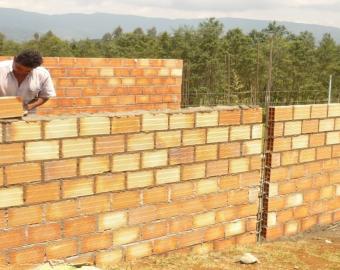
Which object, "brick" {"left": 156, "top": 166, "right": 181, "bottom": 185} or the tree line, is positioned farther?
the tree line

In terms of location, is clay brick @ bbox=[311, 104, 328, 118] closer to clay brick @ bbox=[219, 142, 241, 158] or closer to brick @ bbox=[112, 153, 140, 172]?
clay brick @ bbox=[219, 142, 241, 158]

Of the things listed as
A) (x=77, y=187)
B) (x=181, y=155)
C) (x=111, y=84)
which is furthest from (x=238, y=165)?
(x=111, y=84)

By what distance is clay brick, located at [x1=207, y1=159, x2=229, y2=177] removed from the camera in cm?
397

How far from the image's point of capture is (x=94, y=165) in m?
3.35

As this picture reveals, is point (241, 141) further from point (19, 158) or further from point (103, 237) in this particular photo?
point (19, 158)

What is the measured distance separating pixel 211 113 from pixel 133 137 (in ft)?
2.47

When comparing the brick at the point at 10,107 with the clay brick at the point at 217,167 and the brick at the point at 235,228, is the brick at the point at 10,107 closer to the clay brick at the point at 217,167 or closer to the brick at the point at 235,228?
the clay brick at the point at 217,167

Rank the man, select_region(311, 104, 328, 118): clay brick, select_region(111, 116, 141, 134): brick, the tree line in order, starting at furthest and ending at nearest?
the tree line → select_region(311, 104, 328, 118): clay brick → the man → select_region(111, 116, 141, 134): brick

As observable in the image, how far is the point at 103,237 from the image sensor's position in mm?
3502

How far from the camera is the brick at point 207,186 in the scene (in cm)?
394

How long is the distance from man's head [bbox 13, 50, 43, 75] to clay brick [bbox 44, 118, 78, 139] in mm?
1089

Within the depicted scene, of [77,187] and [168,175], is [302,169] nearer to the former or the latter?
[168,175]

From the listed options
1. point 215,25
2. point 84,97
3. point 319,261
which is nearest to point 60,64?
point 84,97

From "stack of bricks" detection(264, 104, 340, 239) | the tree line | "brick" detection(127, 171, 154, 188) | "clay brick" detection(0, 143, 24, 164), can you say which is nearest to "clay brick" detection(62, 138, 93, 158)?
"clay brick" detection(0, 143, 24, 164)
